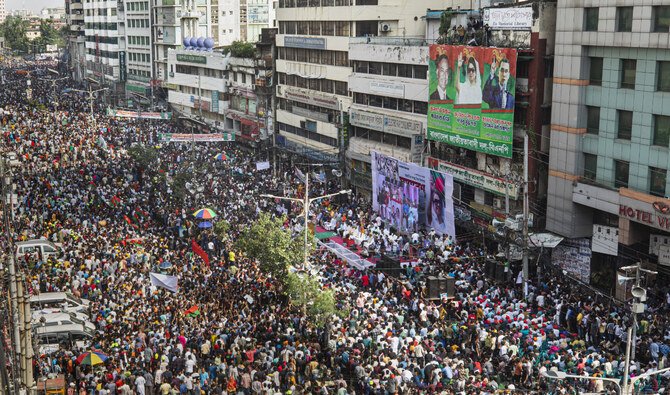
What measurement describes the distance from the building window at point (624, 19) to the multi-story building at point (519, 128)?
14.0 ft

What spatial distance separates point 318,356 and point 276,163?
37150 millimetres

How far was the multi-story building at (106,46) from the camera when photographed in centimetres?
11875

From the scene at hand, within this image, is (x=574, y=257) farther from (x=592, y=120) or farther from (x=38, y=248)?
(x=38, y=248)

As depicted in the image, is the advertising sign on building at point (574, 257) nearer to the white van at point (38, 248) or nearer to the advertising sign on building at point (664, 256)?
the advertising sign on building at point (664, 256)

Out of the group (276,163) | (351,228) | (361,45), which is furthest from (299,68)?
(351,228)

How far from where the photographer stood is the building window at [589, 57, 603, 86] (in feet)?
120

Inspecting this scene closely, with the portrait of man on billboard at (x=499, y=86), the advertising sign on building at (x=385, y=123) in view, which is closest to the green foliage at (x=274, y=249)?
the portrait of man on billboard at (x=499, y=86)

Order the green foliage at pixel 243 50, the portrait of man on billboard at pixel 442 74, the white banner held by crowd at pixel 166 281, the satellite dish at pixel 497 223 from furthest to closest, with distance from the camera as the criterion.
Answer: the green foliage at pixel 243 50 < the portrait of man on billboard at pixel 442 74 < the satellite dish at pixel 497 223 < the white banner held by crowd at pixel 166 281

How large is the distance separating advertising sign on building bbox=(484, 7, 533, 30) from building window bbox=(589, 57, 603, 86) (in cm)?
352

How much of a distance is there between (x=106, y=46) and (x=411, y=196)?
293ft

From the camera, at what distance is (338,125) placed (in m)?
Result: 58.2

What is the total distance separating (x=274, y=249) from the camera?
3528 cm

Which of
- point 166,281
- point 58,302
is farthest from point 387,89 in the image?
point 58,302

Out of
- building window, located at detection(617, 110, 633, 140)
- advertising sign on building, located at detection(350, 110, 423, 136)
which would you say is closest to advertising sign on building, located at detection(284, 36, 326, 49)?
advertising sign on building, located at detection(350, 110, 423, 136)
